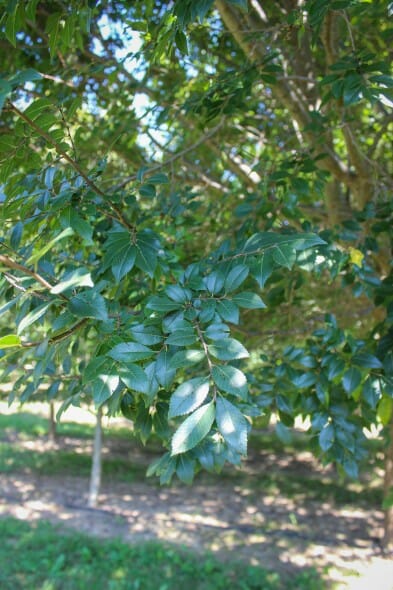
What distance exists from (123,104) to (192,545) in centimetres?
377

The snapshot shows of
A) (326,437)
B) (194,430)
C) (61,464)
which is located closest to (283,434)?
(326,437)

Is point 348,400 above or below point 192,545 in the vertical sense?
above

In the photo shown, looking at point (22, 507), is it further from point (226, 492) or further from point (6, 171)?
point (6, 171)

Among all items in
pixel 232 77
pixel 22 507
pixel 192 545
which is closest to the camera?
pixel 232 77

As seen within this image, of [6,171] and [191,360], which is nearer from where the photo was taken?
[191,360]

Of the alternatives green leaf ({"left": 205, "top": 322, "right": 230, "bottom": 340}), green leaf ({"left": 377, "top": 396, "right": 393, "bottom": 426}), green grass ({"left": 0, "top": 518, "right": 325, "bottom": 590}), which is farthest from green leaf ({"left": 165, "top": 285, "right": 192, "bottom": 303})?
green grass ({"left": 0, "top": 518, "right": 325, "bottom": 590})

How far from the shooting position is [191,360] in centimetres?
85

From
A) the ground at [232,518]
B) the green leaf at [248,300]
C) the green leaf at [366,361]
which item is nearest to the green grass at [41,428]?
the ground at [232,518]

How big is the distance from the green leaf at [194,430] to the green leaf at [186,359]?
0.10 meters

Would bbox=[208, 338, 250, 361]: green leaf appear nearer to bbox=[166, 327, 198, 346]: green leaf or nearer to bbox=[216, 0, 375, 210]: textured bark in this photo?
bbox=[166, 327, 198, 346]: green leaf

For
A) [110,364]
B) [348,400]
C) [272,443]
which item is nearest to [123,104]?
[348,400]

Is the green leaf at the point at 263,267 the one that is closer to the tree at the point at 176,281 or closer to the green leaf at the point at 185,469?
the tree at the point at 176,281

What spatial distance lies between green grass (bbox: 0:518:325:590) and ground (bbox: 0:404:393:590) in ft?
0.75

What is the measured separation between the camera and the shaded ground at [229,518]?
425 centimetres
